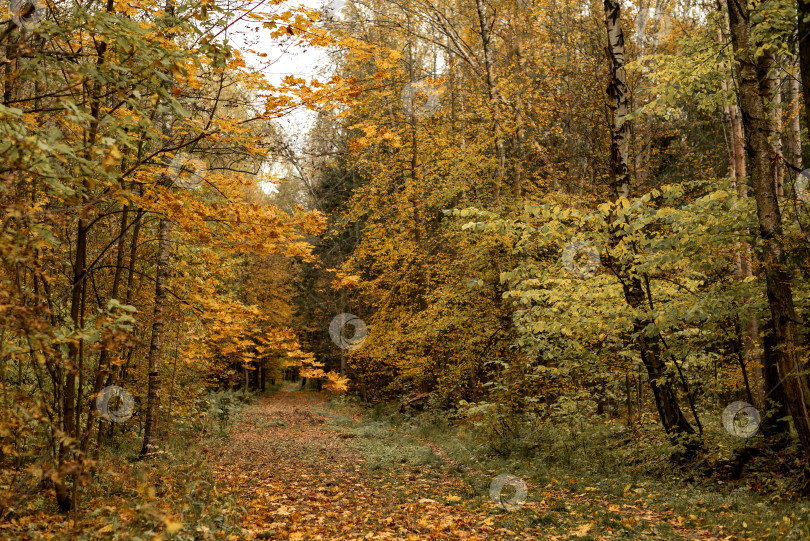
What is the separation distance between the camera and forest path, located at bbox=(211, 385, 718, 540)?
17.9ft

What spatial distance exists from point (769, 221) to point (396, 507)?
225 inches

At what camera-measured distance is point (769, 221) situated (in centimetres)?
625

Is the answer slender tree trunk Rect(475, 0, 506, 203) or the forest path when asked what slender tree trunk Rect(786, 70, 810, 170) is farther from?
the forest path

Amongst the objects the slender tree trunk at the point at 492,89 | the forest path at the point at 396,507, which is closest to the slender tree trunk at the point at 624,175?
the forest path at the point at 396,507

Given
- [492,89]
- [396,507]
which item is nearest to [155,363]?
[396,507]

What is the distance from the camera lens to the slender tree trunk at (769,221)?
6.10 meters

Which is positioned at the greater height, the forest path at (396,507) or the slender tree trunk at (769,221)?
the slender tree trunk at (769,221)

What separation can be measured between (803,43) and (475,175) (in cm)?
997

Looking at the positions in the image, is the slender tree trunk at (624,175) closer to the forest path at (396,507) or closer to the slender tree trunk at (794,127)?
the forest path at (396,507)

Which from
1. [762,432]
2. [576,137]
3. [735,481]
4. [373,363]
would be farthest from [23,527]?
[373,363]

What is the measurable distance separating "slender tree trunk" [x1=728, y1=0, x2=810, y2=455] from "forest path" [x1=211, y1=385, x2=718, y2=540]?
208cm

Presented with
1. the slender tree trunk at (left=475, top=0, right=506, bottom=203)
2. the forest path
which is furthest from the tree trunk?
the slender tree trunk at (left=475, top=0, right=506, bottom=203)

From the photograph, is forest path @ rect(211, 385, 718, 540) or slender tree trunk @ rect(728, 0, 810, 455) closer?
forest path @ rect(211, 385, 718, 540)

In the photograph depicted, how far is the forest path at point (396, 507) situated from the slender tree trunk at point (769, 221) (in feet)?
6.83
